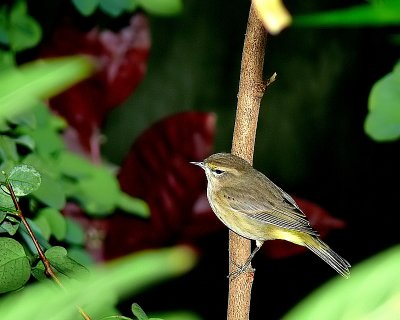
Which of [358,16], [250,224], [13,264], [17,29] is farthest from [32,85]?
[250,224]

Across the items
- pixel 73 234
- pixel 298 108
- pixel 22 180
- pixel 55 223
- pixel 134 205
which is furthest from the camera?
pixel 298 108

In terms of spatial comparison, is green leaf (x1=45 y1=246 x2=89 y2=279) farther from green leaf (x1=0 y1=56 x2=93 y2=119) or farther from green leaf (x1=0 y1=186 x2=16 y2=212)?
green leaf (x1=0 y1=56 x2=93 y2=119)

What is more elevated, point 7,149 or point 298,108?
point 7,149

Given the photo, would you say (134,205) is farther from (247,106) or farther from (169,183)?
(247,106)

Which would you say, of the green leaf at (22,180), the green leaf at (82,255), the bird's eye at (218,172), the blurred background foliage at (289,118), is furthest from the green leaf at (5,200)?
the blurred background foliage at (289,118)

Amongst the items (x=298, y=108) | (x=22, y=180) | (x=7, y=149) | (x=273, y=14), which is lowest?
(x=298, y=108)

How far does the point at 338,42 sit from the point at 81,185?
152 centimetres

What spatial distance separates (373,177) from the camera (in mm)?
2795

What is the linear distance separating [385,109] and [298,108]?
157 cm

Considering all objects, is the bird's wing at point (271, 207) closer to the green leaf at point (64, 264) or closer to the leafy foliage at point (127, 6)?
the leafy foliage at point (127, 6)

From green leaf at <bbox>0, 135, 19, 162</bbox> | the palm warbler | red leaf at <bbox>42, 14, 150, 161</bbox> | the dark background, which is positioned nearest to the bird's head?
the palm warbler

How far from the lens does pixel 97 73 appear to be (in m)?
1.84

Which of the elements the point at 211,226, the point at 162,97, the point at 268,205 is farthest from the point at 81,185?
the point at 162,97

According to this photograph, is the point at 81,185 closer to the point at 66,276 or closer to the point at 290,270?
the point at 66,276
